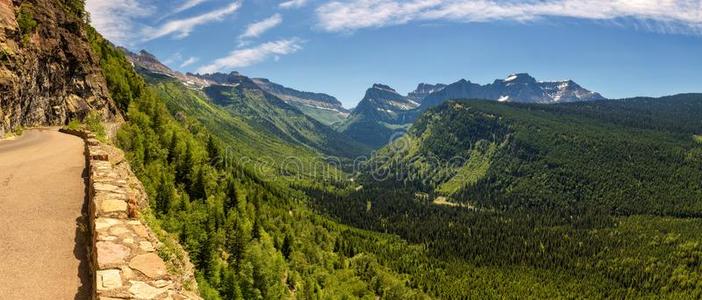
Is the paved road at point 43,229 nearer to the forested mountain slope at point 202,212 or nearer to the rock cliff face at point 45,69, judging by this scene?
the forested mountain slope at point 202,212

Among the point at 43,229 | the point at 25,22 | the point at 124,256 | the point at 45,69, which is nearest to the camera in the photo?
the point at 124,256

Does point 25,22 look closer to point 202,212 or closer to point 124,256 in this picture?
point 202,212

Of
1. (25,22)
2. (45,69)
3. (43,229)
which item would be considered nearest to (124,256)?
(43,229)

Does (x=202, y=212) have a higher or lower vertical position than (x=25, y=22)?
lower

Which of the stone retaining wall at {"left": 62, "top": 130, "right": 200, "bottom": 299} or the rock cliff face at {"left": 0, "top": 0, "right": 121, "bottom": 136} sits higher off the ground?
the rock cliff face at {"left": 0, "top": 0, "right": 121, "bottom": 136}

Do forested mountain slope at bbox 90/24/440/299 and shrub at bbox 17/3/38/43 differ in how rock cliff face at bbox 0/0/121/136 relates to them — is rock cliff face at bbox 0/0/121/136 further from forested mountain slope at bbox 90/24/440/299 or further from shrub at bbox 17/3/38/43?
forested mountain slope at bbox 90/24/440/299

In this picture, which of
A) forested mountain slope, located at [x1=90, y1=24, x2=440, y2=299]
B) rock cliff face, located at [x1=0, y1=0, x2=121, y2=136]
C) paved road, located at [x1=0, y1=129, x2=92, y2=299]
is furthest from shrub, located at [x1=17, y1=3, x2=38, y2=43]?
paved road, located at [x1=0, y1=129, x2=92, y2=299]

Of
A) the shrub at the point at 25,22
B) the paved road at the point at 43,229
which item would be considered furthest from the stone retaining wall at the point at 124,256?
the shrub at the point at 25,22
